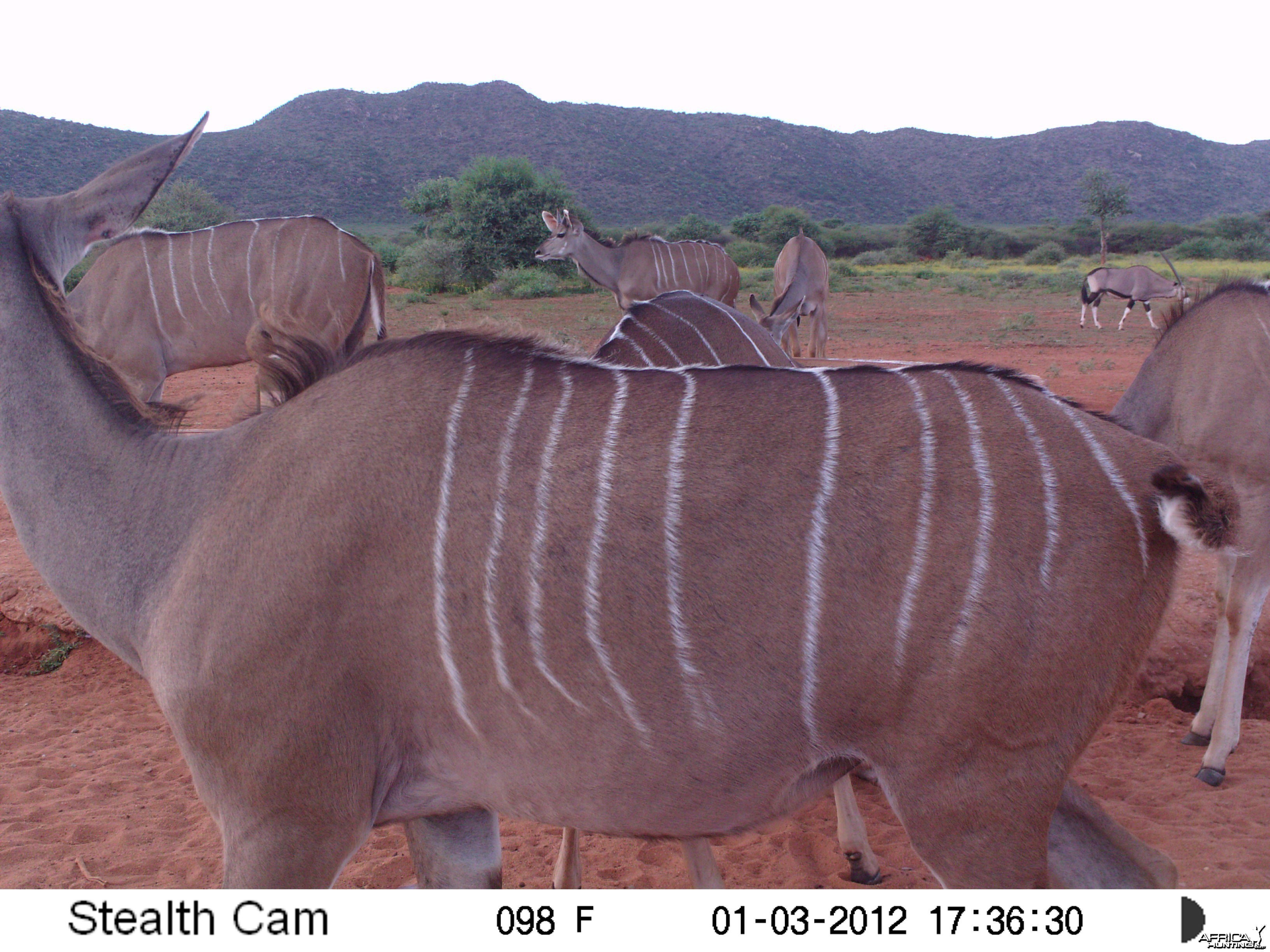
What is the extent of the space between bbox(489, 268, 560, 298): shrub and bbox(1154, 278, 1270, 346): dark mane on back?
2140 cm

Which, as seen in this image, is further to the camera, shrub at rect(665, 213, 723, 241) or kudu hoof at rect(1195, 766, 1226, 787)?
shrub at rect(665, 213, 723, 241)

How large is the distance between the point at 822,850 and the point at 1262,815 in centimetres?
184

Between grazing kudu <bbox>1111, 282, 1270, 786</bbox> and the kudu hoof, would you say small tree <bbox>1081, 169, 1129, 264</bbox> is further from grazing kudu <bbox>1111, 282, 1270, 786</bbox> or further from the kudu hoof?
the kudu hoof

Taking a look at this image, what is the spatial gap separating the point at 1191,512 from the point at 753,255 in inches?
1527

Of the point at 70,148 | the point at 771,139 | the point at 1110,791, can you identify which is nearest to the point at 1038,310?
the point at 1110,791

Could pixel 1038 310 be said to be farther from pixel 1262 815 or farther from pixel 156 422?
pixel 156 422

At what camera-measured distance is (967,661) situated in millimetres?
1927

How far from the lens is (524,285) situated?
25797 mm

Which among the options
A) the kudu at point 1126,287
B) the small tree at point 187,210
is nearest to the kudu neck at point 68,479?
the kudu at point 1126,287

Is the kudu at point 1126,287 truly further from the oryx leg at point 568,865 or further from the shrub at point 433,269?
the oryx leg at point 568,865

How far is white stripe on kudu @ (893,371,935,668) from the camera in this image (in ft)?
6.40

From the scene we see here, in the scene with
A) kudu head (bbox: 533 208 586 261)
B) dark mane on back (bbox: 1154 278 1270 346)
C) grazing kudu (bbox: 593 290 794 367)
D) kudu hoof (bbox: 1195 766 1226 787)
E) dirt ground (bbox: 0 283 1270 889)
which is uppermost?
kudu head (bbox: 533 208 586 261)

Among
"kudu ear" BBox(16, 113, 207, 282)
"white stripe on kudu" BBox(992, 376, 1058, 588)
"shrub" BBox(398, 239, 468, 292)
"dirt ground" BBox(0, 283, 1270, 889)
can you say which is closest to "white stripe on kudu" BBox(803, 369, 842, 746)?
"white stripe on kudu" BBox(992, 376, 1058, 588)
